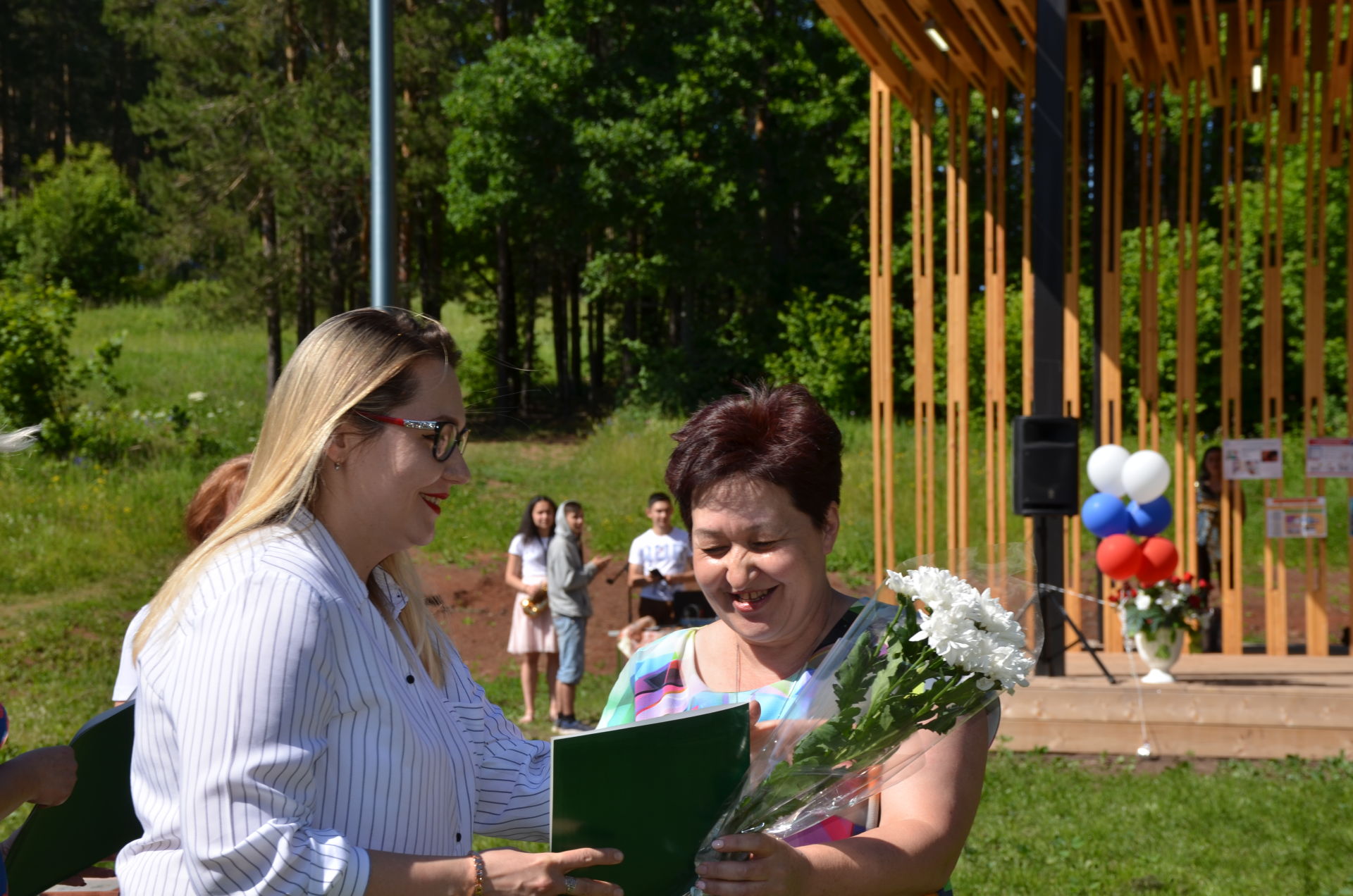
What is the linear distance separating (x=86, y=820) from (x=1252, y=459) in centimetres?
999

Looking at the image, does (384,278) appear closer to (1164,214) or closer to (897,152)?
(897,152)

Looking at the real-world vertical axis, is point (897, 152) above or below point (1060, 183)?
above

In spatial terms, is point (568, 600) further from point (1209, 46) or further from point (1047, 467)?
point (1209, 46)

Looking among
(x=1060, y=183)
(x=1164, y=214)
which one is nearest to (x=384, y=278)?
(x=1060, y=183)

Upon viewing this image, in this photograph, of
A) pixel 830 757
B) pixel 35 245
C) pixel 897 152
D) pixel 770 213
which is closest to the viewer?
pixel 830 757

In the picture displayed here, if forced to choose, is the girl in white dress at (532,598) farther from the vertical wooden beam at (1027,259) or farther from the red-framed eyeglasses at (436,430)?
the red-framed eyeglasses at (436,430)

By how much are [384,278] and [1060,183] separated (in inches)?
192

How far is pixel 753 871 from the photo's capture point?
1.81 m

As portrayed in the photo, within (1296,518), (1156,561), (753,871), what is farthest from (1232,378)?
(753,871)

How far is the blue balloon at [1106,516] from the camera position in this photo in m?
8.66

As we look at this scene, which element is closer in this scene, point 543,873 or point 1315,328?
point 543,873

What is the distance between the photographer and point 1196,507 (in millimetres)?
11070

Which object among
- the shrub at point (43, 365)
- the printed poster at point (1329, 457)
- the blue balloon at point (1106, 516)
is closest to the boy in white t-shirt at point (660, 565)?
the blue balloon at point (1106, 516)

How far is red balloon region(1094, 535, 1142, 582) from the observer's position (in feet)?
26.6
